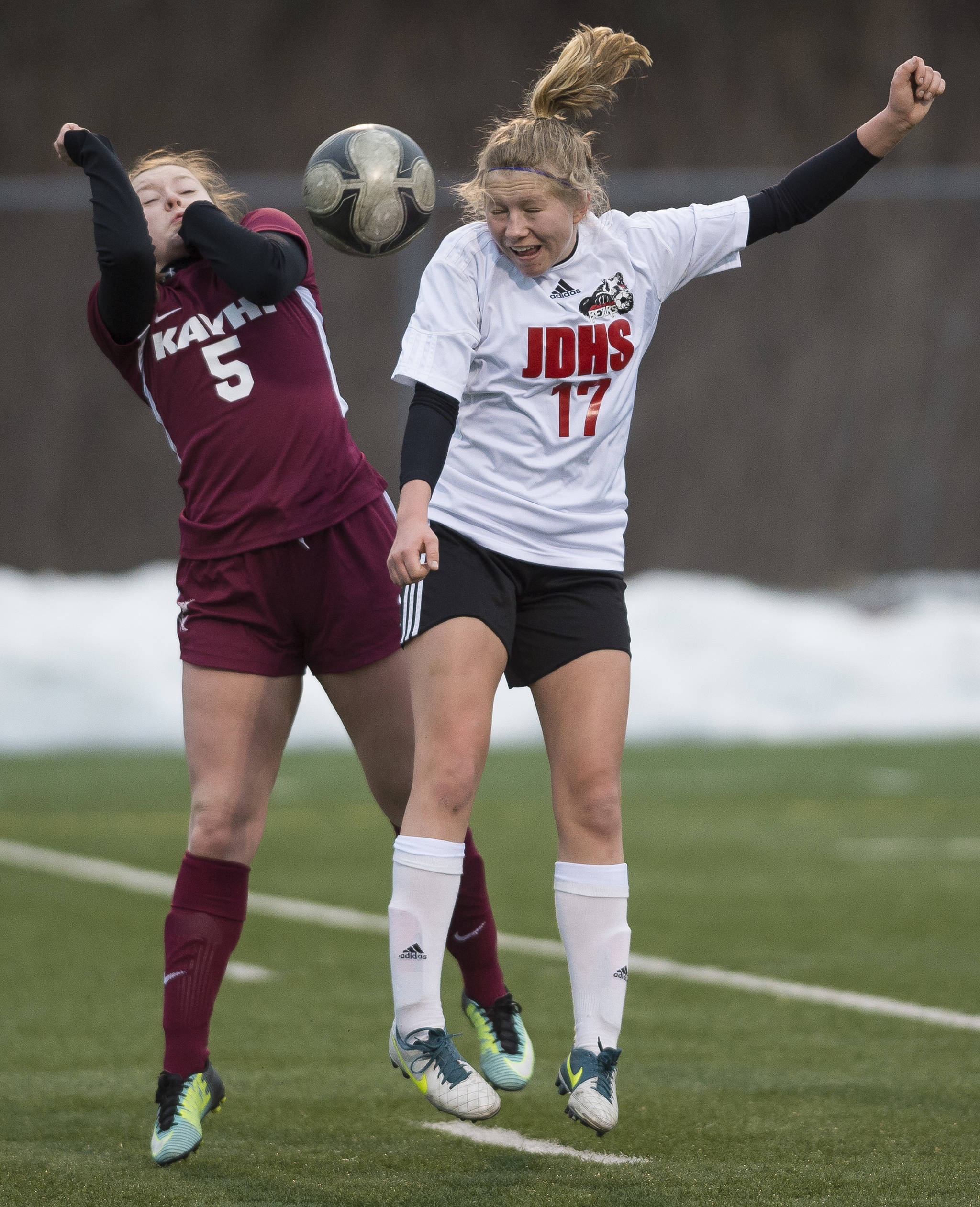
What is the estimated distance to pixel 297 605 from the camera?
11.8ft

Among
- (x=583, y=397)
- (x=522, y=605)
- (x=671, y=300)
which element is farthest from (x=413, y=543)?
(x=671, y=300)

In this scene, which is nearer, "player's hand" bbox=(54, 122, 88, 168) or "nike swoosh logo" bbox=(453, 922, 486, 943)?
"player's hand" bbox=(54, 122, 88, 168)

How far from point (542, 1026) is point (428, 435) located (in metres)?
2.11

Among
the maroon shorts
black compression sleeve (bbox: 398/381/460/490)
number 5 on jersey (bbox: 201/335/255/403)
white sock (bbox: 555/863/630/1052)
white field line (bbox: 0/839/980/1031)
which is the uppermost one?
number 5 on jersey (bbox: 201/335/255/403)

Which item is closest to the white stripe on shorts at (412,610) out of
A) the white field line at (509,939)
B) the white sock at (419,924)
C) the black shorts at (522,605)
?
the black shorts at (522,605)

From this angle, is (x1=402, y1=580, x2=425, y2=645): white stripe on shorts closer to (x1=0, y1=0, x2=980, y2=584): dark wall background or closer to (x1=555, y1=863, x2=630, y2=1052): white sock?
(x1=555, y1=863, x2=630, y2=1052): white sock

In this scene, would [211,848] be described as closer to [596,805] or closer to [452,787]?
[452,787]

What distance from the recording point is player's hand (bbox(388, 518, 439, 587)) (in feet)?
10.4

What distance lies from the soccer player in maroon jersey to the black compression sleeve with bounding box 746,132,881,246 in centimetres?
94

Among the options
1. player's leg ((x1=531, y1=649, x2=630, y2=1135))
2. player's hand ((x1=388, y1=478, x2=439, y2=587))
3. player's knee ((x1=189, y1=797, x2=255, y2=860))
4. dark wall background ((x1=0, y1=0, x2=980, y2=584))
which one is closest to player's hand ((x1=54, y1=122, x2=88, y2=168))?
player's hand ((x1=388, y1=478, x2=439, y2=587))

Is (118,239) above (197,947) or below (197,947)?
above

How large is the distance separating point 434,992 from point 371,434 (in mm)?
10386

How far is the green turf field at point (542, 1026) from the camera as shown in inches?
132

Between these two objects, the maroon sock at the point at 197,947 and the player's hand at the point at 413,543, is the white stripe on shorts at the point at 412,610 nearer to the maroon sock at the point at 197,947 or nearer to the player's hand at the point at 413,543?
the player's hand at the point at 413,543
